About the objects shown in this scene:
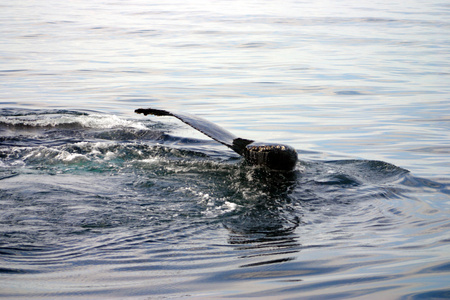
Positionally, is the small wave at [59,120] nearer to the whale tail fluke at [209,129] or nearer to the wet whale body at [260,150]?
the whale tail fluke at [209,129]

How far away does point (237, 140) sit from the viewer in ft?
23.6

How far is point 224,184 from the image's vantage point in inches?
254

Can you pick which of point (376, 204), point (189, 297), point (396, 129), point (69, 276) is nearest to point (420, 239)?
point (376, 204)

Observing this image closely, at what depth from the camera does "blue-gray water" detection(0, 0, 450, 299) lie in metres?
3.86

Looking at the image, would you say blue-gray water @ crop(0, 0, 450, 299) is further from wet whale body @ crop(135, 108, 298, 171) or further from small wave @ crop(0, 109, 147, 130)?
wet whale body @ crop(135, 108, 298, 171)

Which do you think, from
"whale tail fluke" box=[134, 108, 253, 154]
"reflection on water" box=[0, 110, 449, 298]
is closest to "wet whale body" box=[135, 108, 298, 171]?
"whale tail fluke" box=[134, 108, 253, 154]

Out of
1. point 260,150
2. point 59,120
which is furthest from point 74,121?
point 260,150

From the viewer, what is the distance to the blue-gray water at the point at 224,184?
386cm

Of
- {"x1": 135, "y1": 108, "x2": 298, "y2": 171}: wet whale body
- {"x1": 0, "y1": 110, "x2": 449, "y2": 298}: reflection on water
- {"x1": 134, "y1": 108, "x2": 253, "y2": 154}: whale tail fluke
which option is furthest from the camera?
{"x1": 134, "y1": 108, "x2": 253, "y2": 154}: whale tail fluke

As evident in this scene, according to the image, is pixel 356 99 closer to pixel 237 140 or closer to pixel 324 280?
pixel 237 140

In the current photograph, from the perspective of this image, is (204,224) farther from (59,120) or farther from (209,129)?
(59,120)

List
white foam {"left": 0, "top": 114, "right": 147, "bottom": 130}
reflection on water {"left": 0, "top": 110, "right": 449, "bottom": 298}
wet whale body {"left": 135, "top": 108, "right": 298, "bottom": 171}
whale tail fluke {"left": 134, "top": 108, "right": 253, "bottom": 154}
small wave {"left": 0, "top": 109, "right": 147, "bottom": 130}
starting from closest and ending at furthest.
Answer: reflection on water {"left": 0, "top": 110, "right": 449, "bottom": 298}
wet whale body {"left": 135, "top": 108, "right": 298, "bottom": 171}
whale tail fluke {"left": 134, "top": 108, "right": 253, "bottom": 154}
small wave {"left": 0, "top": 109, "right": 147, "bottom": 130}
white foam {"left": 0, "top": 114, "right": 147, "bottom": 130}

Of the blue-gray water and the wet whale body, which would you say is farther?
the wet whale body

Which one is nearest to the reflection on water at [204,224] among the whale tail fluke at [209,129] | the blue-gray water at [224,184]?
the blue-gray water at [224,184]
